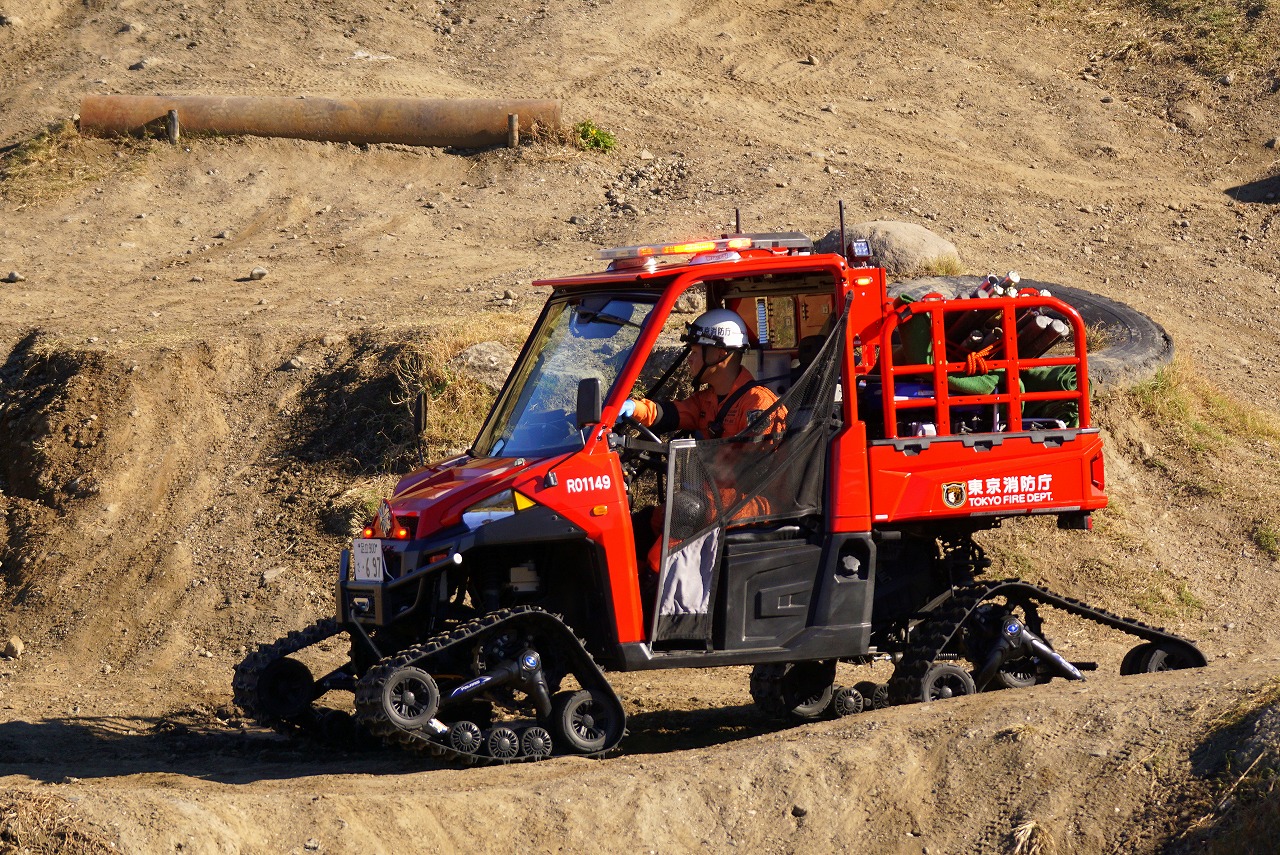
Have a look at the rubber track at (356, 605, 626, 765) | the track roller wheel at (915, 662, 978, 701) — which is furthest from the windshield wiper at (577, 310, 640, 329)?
the track roller wheel at (915, 662, 978, 701)

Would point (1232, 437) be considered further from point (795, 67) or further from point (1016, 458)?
point (795, 67)

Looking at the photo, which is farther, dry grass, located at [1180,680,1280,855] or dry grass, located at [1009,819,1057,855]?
dry grass, located at [1009,819,1057,855]

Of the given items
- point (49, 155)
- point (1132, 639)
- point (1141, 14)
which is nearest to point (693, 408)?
point (1132, 639)

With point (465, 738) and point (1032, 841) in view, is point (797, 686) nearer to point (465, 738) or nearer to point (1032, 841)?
point (465, 738)

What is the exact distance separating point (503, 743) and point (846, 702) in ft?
8.20

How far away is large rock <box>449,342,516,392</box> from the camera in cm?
1222

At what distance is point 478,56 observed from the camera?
74.4 feet

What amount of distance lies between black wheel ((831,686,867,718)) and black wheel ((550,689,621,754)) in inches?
75.1

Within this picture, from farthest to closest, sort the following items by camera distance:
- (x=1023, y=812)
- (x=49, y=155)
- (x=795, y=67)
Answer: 1. (x=795, y=67)
2. (x=49, y=155)
3. (x=1023, y=812)

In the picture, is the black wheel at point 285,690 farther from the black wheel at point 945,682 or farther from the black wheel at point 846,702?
the black wheel at point 945,682

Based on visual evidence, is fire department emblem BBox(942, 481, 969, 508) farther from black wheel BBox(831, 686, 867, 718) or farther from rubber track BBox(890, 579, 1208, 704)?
black wheel BBox(831, 686, 867, 718)

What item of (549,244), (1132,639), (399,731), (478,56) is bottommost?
(1132,639)

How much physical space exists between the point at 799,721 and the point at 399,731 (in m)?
2.82

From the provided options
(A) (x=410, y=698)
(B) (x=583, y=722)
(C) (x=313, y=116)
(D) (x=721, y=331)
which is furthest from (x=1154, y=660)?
(C) (x=313, y=116)
